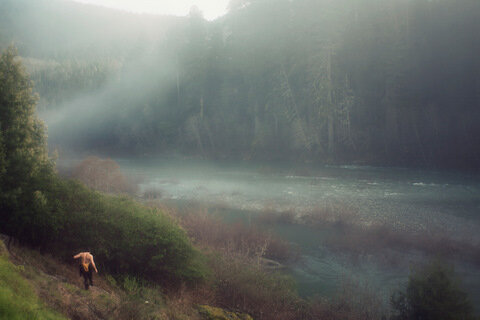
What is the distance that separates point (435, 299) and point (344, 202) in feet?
49.0

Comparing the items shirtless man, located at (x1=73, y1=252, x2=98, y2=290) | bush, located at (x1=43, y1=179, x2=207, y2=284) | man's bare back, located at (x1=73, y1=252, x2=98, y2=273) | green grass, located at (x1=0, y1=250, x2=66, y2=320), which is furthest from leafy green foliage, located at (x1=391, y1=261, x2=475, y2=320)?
green grass, located at (x1=0, y1=250, x2=66, y2=320)

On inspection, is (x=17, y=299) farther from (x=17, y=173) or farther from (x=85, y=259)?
(x=17, y=173)

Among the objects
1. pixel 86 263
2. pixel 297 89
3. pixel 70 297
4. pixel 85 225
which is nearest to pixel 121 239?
pixel 85 225

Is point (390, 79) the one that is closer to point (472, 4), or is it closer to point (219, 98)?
point (472, 4)

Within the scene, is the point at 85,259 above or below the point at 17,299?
above

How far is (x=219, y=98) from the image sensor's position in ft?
203

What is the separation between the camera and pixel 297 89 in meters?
52.1

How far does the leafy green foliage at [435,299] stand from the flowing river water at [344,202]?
6.94ft

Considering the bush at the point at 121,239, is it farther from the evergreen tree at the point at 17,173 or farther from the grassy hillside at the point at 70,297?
the grassy hillside at the point at 70,297

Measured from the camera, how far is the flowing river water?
14.8 meters

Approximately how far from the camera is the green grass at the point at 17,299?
14.4 feet

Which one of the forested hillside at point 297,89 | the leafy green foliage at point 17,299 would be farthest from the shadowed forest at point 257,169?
the forested hillside at point 297,89

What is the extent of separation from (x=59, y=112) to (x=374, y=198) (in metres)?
68.2

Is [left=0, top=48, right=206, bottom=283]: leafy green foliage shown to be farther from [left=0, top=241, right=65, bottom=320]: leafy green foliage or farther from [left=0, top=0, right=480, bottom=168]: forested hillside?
[left=0, top=0, right=480, bottom=168]: forested hillside
